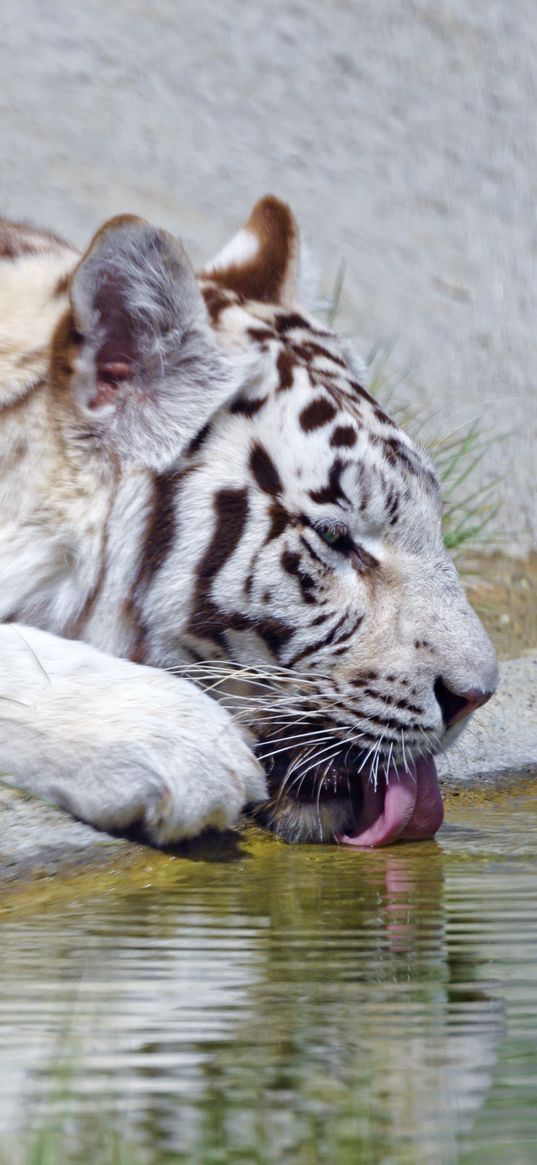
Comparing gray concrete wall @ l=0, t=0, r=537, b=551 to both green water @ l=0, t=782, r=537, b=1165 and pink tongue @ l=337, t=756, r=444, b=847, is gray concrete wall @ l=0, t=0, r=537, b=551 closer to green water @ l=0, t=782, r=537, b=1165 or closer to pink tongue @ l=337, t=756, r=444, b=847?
pink tongue @ l=337, t=756, r=444, b=847

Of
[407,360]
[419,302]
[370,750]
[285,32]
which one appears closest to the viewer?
[370,750]

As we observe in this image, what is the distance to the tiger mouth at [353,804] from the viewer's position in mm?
2715

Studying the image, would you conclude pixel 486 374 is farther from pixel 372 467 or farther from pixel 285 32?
pixel 372 467

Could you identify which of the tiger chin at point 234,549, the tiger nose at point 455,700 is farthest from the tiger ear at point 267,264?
the tiger nose at point 455,700

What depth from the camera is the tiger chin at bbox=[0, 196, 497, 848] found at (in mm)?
2678

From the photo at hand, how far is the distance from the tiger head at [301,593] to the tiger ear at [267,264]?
373mm

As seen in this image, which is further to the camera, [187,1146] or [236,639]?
[236,639]

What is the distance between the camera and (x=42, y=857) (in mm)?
2316

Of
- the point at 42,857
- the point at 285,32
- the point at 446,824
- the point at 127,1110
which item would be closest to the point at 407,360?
the point at 285,32

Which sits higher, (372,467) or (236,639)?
(372,467)

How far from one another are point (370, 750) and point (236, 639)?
0.89 feet

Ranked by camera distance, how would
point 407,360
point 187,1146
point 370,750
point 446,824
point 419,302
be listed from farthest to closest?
point 419,302 → point 407,360 → point 446,824 → point 370,750 → point 187,1146

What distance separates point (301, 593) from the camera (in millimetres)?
2717

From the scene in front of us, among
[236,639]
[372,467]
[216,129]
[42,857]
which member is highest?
[372,467]
